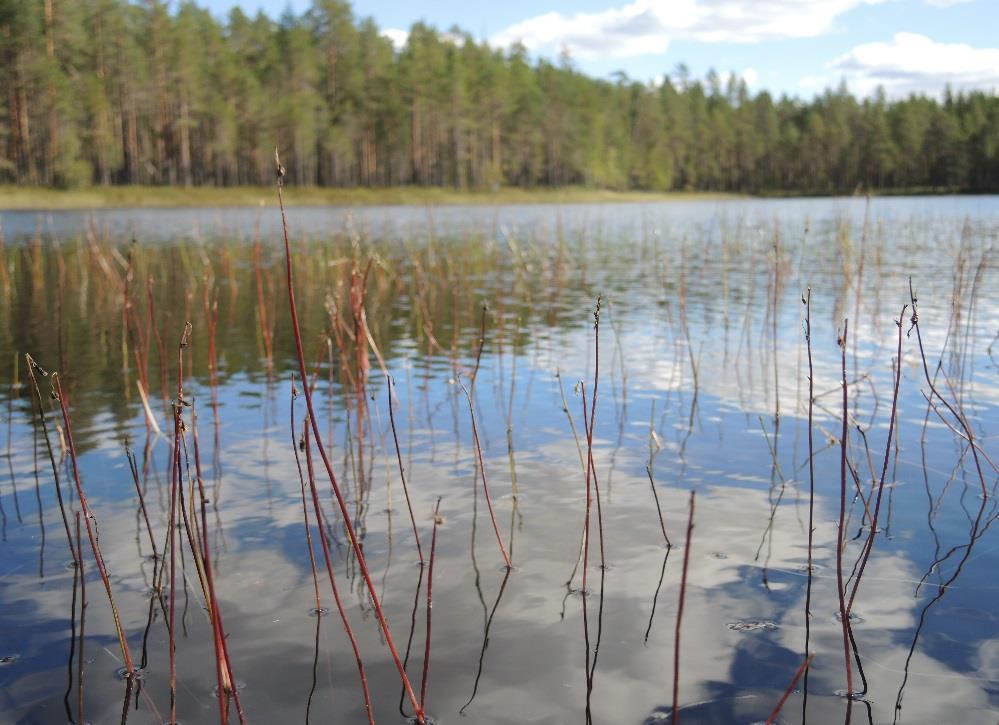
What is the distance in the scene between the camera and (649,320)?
1245cm

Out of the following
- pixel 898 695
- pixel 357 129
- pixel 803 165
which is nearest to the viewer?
pixel 898 695

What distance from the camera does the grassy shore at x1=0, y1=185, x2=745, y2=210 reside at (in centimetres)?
4978

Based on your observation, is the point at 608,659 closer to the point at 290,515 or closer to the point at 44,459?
the point at 290,515

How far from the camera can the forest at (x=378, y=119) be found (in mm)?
56812

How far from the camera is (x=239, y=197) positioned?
187ft

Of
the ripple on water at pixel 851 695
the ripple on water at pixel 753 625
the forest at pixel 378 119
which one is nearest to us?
the ripple on water at pixel 851 695

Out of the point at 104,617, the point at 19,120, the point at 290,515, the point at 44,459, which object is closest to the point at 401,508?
the point at 290,515

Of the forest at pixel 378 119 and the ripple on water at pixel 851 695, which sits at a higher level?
the forest at pixel 378 119

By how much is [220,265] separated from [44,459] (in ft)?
50.4

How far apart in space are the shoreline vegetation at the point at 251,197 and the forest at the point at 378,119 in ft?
7.53

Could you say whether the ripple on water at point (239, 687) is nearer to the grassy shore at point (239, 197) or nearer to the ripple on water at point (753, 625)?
the ripple on water at point (753, 625)

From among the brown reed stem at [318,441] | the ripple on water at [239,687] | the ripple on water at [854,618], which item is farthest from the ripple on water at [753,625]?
the ripple on water at [239,687]

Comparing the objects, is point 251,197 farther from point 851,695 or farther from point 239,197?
point 851,695

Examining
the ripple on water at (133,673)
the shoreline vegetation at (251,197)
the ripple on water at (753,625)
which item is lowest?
the ripple on water at (753,625)
